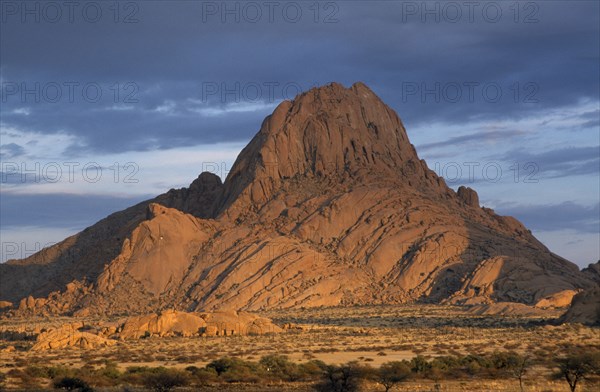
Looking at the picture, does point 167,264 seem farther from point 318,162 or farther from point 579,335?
point 579,335

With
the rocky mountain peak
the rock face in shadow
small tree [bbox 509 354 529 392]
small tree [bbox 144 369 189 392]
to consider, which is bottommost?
small tree [bbox 509 354 529 392]

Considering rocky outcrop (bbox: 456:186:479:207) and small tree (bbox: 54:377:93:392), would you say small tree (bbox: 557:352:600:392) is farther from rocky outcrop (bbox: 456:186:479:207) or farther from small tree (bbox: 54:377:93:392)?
rocky outcrop (bbox: 456:186:479:207)

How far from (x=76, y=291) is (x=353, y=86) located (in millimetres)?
51797

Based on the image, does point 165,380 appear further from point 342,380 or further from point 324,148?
point 324,148

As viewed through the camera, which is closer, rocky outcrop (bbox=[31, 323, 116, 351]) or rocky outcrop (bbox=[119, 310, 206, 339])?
rocky outcrop (bbox=[31, 323, 116, 351])

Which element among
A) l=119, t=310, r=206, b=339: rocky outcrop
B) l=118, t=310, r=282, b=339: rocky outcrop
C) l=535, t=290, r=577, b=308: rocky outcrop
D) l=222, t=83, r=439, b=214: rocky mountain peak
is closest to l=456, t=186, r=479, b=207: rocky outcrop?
l=222, t=83, r=439, b=214: rocky mountain peak

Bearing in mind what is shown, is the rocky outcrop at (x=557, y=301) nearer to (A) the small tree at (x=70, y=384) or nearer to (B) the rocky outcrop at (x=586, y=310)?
(B) the rocky outcrop at (x=586, y=310)

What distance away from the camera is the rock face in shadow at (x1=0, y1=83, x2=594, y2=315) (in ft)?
395

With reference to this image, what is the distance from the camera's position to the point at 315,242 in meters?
129

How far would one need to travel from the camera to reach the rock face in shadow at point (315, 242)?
120 m

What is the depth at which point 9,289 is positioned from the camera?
14888cm

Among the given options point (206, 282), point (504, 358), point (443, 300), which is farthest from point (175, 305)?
point (504, 358)

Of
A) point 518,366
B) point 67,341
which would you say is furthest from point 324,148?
point 518,366

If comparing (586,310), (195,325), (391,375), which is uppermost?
(195,325)
